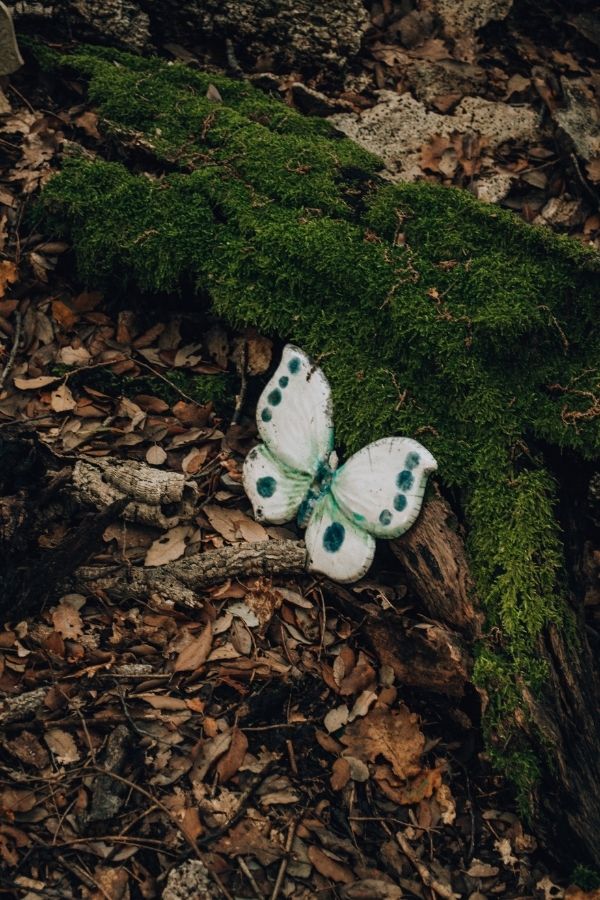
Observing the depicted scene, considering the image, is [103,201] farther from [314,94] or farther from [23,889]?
[23,889]

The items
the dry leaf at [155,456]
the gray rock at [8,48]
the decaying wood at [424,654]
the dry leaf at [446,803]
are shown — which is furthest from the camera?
the gray rock at [8,48]

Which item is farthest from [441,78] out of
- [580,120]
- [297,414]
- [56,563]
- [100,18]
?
[56,563]

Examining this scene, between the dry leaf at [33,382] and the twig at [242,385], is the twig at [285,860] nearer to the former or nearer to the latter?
the twig at [242,385]

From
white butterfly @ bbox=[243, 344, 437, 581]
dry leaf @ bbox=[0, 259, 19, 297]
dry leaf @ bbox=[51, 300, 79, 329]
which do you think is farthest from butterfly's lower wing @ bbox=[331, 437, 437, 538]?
dry leaf @ bbox=[0, 259, 19, 297]

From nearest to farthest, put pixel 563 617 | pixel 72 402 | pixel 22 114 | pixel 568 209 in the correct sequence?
1. pixel 563 617
2. pixel 72 402
3. pixel 22 114
4. pixel 568 209

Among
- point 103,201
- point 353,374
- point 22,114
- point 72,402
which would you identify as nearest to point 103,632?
point 72,402

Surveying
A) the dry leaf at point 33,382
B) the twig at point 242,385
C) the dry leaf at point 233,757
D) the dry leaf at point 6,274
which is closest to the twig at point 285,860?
the dry leaf at point 233,757
